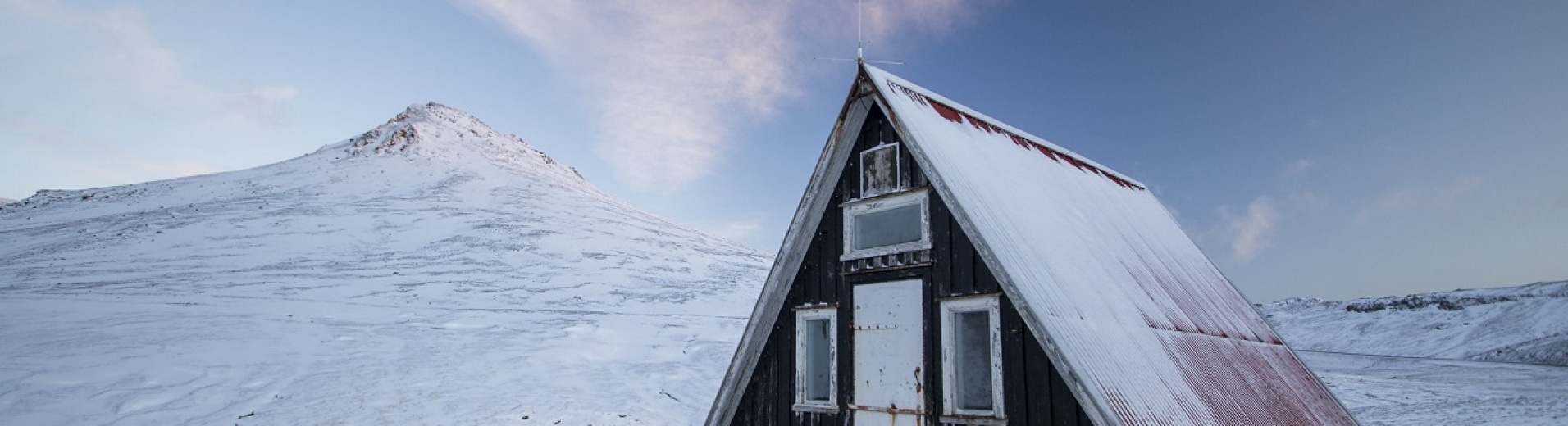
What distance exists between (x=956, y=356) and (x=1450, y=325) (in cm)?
6005

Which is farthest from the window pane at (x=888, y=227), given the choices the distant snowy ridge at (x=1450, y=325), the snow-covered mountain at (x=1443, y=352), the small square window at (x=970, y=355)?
the distant snowy ridge at (x=1450, y=325)

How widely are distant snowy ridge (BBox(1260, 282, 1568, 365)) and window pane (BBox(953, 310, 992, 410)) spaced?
4548 cm

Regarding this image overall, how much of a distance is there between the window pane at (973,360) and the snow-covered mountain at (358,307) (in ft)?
37.4

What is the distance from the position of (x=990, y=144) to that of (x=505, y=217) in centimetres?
4662

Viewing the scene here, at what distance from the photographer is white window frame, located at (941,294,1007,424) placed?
8227mm

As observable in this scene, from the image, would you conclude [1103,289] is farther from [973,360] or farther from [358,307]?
[358,307]

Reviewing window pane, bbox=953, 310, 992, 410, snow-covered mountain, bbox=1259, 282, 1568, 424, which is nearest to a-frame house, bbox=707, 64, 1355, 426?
window pane, bbox=953, 310, 992, 410

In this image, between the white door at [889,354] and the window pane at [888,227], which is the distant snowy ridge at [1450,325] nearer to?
the window pane at [888,227]

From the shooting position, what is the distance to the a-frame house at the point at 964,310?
793 cm

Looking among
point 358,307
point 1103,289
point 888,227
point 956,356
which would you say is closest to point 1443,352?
point 1103,289

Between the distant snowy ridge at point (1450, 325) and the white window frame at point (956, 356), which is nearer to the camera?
the white window frame at point (956, 356)

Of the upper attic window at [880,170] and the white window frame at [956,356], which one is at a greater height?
the upper attic window at [880,170]

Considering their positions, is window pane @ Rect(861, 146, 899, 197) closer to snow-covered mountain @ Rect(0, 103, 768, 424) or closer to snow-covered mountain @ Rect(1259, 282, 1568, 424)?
snow-covered mountain @ Rect(0, 103, 768, 424)

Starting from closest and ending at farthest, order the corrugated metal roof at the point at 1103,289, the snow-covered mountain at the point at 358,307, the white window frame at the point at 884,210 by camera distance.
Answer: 1. the corrugated metal roof at the point at 1103,289
2. the white window frame at the point at 884,210
3. the snow-covered mountain at the point at 358,307
